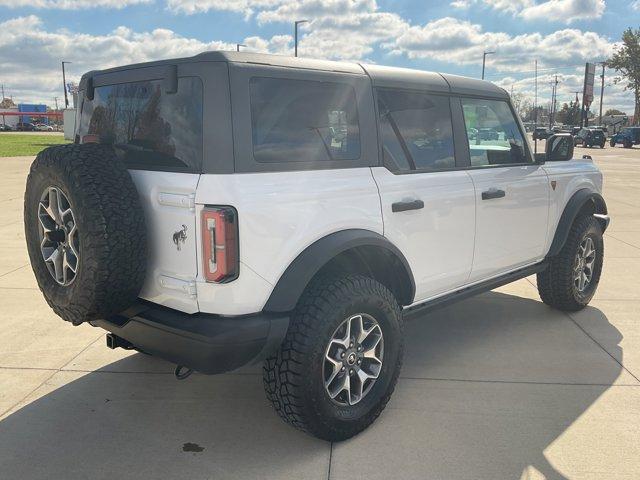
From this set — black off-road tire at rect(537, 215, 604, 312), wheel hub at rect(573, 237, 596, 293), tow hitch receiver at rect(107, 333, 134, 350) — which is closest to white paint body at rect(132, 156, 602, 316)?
tow hitch receiver at rect(107, 333, 134, 350)

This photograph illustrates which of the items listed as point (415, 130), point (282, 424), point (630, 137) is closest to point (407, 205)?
point (415, 130)

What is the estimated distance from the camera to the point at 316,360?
107 inches

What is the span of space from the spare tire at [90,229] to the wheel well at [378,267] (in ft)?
3.23

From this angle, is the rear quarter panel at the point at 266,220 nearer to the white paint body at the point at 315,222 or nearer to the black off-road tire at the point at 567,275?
the white paint body at the point at 315,222

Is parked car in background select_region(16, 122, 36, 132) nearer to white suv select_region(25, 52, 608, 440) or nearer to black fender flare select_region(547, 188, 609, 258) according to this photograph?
white suv select_region(25, 52, 608, 440)

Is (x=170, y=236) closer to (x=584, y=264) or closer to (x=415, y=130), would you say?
(x=415, y=130)

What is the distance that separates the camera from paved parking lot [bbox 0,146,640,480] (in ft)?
9.04

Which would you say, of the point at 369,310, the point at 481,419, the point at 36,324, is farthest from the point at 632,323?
the point at 36,324

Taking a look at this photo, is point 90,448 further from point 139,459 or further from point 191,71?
point 191,71

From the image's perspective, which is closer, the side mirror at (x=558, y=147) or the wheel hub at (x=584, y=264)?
the side mirror at (x=558, y=147)

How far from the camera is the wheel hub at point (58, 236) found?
2674mm

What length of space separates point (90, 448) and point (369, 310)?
1573mm

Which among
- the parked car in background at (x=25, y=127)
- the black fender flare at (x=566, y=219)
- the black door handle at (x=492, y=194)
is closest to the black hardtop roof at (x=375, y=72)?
the black door handle at (x=492, y=194)

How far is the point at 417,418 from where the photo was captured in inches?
125
